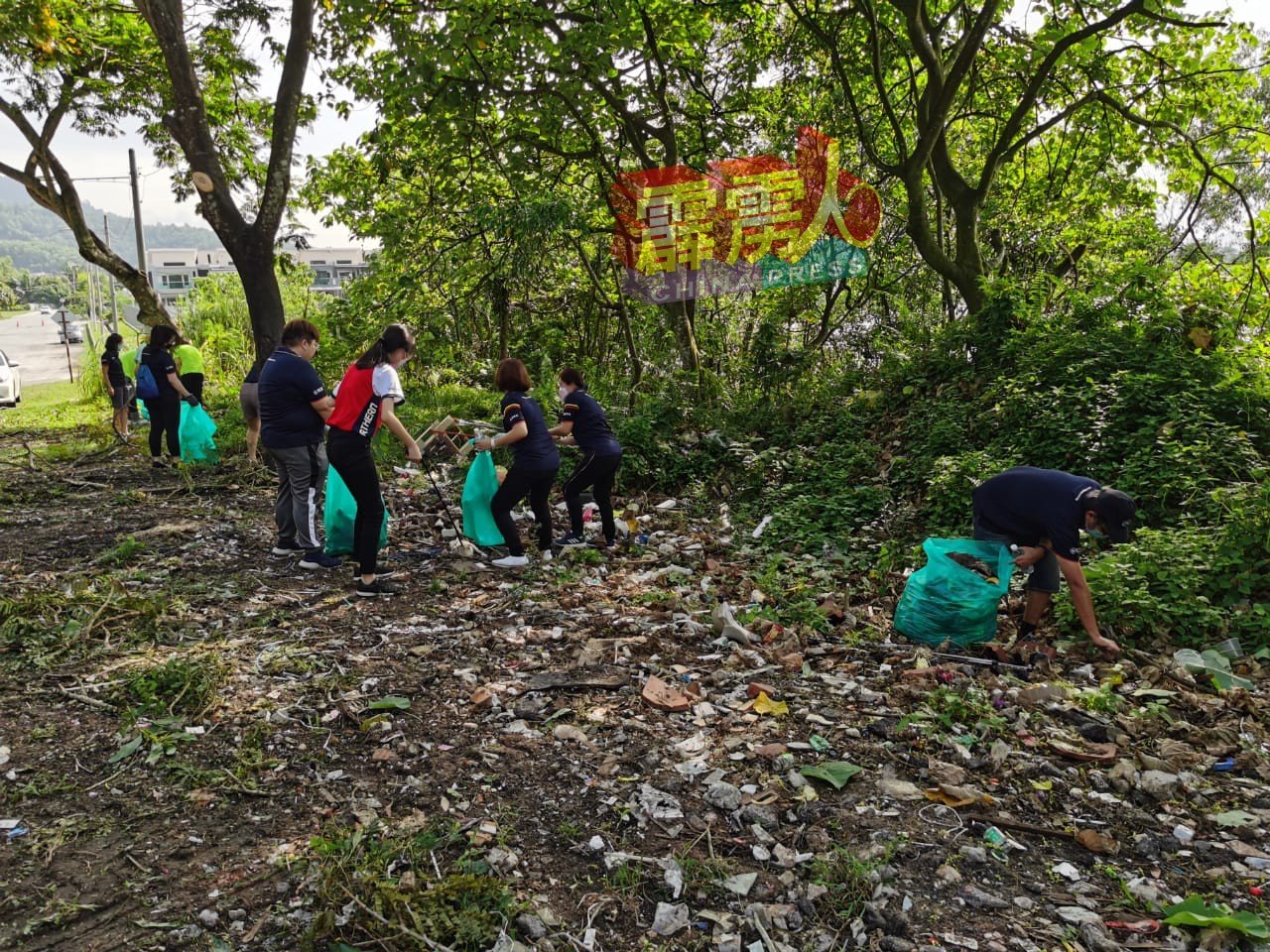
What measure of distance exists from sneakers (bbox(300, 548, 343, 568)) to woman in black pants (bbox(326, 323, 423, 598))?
596mm

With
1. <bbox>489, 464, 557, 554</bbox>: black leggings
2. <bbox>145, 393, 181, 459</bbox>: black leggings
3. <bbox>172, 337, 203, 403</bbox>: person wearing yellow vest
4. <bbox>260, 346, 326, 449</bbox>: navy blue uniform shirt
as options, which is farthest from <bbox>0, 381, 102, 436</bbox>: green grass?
<bbox>489, 464, 557, 554</bbox>: black leggings

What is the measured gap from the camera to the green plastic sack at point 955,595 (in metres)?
4.55

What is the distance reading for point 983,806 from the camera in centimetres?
319

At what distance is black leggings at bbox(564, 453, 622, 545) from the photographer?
636 centimetres

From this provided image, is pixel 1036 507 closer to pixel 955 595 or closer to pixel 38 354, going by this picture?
pixel 955 595

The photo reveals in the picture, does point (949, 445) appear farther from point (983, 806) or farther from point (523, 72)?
point (523, 72)

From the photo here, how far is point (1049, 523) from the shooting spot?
14.5 ft

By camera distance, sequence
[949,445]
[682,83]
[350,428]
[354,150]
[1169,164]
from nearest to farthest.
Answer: [350,428] < [949,445] < [1169,164] < [682,83] < [354,150]

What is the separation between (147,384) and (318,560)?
409cm

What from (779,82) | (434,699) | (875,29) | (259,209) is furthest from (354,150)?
(434,699)

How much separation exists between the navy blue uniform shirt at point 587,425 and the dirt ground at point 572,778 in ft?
4.40

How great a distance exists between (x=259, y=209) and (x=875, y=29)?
6.22 meters

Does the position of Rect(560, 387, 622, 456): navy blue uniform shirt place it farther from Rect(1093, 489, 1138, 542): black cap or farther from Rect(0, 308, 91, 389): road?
Rect(0, 308, 91, 389): road

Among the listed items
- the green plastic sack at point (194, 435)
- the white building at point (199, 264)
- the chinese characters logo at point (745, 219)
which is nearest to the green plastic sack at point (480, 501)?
the green plastic sack at point (194, 435)
